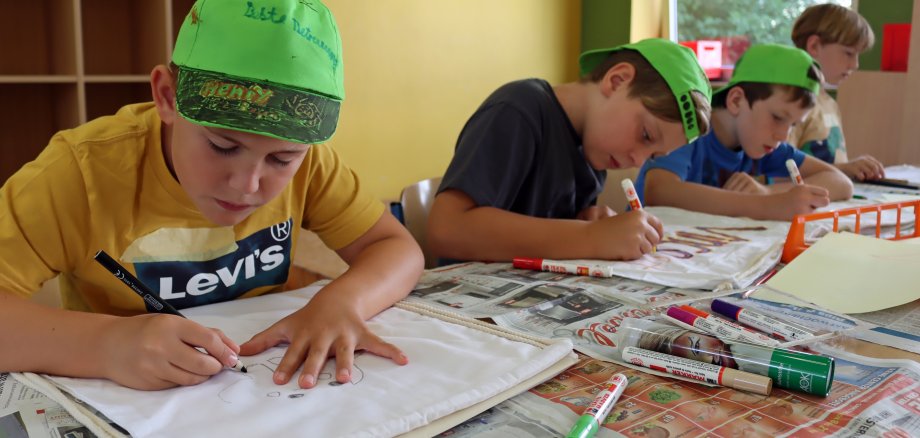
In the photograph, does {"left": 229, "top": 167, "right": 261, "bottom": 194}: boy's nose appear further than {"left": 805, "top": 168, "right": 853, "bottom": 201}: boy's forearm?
No

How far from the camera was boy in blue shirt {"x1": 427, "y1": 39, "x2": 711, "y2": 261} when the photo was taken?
1230mm

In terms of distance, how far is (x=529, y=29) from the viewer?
154 inches

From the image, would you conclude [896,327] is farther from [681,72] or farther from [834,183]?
[834,183]

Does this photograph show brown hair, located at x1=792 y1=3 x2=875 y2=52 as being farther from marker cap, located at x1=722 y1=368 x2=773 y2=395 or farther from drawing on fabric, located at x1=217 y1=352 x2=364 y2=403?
drawing on fabric, located at x1=217 y1=352 x2=364 y2=403

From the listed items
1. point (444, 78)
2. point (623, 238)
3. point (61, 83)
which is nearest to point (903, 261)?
point (623, 238)

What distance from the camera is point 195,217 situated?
3.12 feet

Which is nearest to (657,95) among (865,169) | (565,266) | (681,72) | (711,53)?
(681,72)

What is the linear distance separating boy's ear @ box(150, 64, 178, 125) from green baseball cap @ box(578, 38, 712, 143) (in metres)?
0.82

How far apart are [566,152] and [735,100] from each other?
0.70m

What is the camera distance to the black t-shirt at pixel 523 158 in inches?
53.2

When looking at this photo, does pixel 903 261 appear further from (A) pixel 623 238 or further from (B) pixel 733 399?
(B) pixel 733 399

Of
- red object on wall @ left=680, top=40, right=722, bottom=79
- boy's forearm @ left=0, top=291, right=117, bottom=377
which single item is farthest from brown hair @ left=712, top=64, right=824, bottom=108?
red object on wall @ left=680, top=40, right=722, bottom=79

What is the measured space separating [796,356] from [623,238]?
504 millimetres

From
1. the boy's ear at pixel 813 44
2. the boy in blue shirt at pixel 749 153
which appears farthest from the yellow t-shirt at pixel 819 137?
the boy in blue shirt at pixel 749 153
